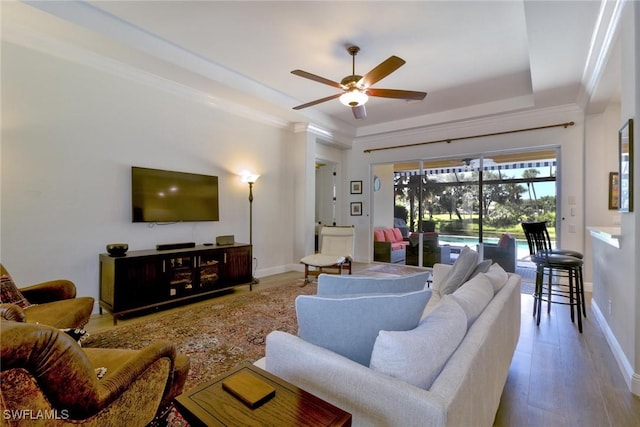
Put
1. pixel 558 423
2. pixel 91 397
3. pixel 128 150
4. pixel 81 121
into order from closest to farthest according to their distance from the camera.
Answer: pixel 91 397, pixel 558 423, pixel 81 121, pixel 128 150

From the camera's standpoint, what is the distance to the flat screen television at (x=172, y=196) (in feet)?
11.5

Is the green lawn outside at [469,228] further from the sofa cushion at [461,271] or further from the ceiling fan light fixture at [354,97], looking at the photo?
the ceiling fan light fixture at [354,97]

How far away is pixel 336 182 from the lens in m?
7.05

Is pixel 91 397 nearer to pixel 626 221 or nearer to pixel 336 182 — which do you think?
pixel 626 221

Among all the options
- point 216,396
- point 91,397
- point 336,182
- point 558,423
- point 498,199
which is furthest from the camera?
point 336,182

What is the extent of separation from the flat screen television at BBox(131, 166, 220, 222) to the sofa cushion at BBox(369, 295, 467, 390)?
137 inches

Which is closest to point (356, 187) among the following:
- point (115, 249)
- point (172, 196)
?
point (172, 196)

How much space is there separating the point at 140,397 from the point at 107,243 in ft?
8.89

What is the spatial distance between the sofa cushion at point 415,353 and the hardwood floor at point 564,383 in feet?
3.51

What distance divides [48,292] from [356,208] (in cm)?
540

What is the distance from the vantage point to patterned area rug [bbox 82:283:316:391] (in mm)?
2289

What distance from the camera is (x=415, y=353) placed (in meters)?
0.96

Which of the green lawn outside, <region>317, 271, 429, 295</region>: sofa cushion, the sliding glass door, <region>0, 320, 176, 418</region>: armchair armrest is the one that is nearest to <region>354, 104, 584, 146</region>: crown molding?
the sliding glass door

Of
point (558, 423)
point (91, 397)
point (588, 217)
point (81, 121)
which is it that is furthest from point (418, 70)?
point (91, 397)
